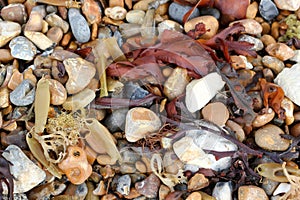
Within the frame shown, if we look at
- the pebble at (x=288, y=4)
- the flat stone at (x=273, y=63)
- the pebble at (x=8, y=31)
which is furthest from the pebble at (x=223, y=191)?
the pebble at (x=8, y=31)

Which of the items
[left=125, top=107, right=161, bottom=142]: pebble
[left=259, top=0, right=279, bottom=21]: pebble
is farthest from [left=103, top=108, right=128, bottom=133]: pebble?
[left=259, top=0, right=279, bottom=21]: pebble

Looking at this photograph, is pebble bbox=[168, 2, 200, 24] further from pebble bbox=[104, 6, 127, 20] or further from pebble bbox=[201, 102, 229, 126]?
pebble bbox=[201, 102, 229, 126]

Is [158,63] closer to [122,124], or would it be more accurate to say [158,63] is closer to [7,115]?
[122,124]

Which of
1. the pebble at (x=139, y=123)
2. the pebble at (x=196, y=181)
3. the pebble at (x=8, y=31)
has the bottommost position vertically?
the pebble at (x=196, y=181)

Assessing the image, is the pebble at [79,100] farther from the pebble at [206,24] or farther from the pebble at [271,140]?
the pebble at [271,140]

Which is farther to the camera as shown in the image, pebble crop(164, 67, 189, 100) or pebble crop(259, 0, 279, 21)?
pebble crop(259, 0, 279, 21)

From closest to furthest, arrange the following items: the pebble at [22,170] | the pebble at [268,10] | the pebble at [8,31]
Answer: the pebble at [22,170], the pebble at [8,31], the pebble at [268,10]

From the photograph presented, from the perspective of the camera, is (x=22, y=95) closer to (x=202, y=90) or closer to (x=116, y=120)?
(x=116, y=120)
